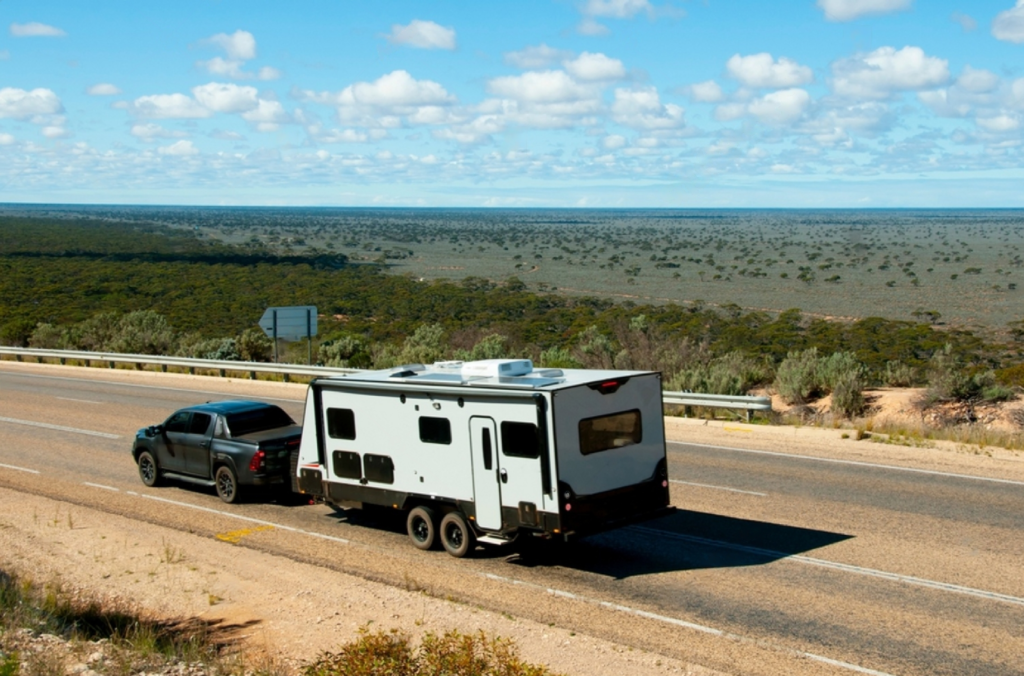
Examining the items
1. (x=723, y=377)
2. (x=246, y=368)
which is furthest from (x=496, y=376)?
(x=246, y=368)

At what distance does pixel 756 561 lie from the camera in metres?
12.1

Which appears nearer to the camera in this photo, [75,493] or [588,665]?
[588,665]

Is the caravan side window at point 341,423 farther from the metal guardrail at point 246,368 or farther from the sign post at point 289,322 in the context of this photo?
the sign post at point 289,322

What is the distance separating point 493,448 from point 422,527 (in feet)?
6.03

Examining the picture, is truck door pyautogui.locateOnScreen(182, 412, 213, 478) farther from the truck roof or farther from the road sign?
the road sign

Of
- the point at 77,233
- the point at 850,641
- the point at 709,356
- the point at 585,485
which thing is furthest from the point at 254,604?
the point at 77,233

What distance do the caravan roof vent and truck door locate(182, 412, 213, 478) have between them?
547 centimetres

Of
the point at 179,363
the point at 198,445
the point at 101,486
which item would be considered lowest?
the point at 101,486

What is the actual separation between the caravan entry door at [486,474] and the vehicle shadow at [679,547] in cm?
79

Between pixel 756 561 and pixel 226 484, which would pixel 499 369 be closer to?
pixel 756 561

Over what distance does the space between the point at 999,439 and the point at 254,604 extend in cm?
1342

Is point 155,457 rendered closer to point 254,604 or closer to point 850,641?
point 254,604

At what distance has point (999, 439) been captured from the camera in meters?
18.7

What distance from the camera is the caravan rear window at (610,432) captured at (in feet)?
38.4
